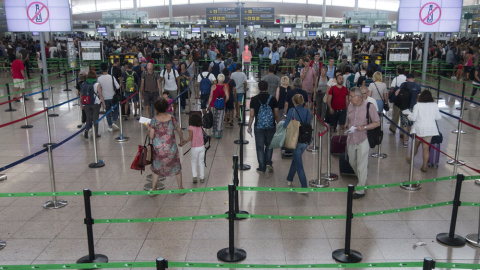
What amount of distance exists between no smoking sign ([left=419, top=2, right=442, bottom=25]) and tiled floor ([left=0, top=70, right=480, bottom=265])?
7.37 m

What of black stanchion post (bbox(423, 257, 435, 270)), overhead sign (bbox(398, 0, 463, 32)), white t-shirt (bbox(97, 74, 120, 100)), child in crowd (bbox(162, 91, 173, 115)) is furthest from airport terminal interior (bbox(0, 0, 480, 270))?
overhead sign (bbox(398, 0, 463, 32))

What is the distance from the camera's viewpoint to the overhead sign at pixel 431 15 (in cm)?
A: 1539

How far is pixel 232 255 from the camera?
16.9 ft

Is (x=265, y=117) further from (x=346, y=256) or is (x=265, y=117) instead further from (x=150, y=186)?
(x=346, y=256)

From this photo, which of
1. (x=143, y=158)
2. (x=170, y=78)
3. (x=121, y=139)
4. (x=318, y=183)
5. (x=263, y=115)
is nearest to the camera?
(x=143, y=158)

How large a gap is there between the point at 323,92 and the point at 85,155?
5787 mm

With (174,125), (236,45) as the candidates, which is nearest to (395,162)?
(174,125)

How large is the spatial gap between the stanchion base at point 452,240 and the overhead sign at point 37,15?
15.5 m

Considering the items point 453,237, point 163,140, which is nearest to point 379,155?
point 453,237

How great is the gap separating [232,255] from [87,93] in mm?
6341

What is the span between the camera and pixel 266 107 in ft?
26.0

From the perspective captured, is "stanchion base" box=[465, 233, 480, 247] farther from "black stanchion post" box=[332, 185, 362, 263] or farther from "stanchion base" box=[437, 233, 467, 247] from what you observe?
"black stanchion post" box=[332, 185, 362, 263]

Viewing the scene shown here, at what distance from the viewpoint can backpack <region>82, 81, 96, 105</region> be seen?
1000 cm

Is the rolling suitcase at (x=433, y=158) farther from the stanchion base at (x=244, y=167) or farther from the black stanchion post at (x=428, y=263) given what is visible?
the black stanchion post at (x=428, y=263)
